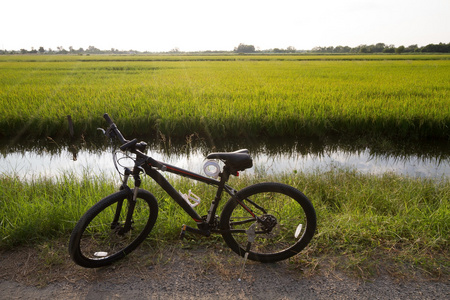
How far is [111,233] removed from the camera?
238 cm

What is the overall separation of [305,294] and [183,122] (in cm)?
483

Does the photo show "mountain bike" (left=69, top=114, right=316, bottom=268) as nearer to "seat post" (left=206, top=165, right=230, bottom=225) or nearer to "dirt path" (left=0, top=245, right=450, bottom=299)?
"seat post" (left=206, top=165, right=230, bottom=225)

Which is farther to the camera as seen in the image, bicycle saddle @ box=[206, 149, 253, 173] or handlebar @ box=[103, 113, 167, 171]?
bicycle saddle @ box=[206, 149, 253, 173]

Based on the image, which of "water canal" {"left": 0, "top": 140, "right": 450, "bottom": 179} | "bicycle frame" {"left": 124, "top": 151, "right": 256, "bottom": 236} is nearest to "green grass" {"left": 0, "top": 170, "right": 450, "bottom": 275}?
"bicycle frame" {"left": 124, "top": 151, "right": 256, "bottom": 236}

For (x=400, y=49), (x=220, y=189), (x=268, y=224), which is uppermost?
(x=400, y=49)

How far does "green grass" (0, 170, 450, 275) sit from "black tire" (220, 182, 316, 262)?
18cm

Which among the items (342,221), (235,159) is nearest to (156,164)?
(235,159)

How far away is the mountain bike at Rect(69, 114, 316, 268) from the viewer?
6.42ft

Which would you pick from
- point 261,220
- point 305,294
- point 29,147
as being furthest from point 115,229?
point 29,147

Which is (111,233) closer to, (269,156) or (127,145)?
(127,145)

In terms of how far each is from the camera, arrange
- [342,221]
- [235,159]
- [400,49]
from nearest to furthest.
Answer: [235,159] < [342,221] < [400,49]

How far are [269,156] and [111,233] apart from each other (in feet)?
11.6

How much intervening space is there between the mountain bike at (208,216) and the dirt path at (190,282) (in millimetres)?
128

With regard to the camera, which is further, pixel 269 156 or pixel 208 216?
pixel 269 156
